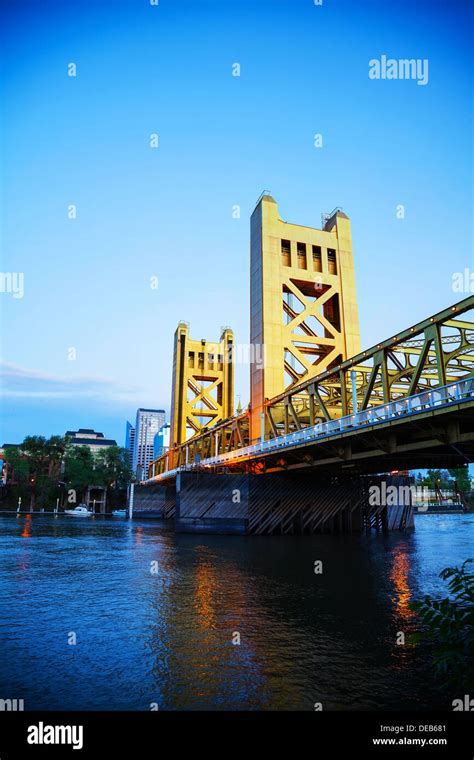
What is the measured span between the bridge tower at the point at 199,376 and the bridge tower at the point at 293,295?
1706 inches

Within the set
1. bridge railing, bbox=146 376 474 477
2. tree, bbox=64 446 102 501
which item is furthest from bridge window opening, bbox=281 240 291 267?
tree, bbox=64 446 102 501

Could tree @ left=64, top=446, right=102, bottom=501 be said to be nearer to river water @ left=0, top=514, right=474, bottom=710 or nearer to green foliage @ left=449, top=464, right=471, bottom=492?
river water @ left=0, top=514, right=474, bottom=710

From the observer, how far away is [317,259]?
173ft

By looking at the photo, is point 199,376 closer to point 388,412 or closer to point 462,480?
point 388,412

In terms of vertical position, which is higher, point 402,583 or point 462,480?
point 402,583

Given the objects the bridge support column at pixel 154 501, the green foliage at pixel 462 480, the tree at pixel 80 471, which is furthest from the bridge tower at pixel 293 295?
the green foliage at pixel 462 480

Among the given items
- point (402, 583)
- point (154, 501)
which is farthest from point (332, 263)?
point (154, 501)

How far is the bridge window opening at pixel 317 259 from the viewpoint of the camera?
52250 millimetres

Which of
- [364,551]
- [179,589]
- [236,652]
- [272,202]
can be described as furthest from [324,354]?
[236,652]

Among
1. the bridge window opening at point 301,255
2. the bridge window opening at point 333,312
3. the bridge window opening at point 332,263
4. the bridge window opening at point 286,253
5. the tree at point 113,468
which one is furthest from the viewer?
the tree at point 113,468

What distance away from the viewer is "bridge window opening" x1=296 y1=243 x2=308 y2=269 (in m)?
51.5

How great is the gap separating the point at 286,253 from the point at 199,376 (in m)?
49.9

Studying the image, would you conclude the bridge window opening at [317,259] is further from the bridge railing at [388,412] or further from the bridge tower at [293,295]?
the bridge railing at [388,412]

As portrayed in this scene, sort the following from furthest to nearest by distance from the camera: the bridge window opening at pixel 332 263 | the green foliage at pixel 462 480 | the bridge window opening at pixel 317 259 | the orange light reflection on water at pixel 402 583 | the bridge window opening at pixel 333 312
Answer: the green foliage at pixel 462 480
the bridge window opening at pixel 332 263
the bridge window opening at pixel 317 259
the bridge window opening at pixel 333 312
the orange light reflection on water at pixel 402 583
